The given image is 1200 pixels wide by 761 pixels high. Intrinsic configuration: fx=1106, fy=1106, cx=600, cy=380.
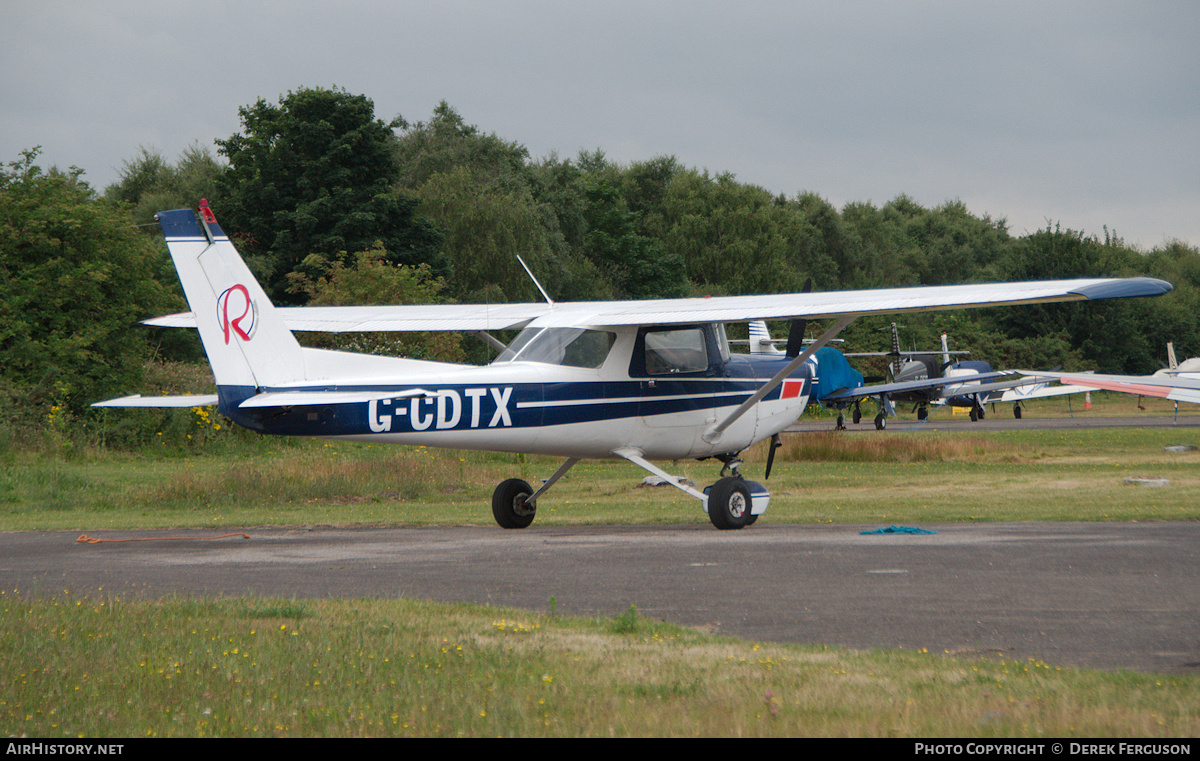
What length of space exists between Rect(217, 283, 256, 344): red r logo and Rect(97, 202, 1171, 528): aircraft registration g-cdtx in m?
0.01

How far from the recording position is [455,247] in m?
59.2

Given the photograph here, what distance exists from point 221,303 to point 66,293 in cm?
1906

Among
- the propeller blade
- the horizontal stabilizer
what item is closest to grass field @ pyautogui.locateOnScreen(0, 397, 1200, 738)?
the horizontal stabilizer

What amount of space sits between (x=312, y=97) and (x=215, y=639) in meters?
50.9

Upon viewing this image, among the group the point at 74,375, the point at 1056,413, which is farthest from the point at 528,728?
the point at 1056,413

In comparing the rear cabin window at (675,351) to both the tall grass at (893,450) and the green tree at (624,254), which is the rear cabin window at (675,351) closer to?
the tall grass at (893,450)

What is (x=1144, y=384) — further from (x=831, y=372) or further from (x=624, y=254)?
(x=624, y=254)

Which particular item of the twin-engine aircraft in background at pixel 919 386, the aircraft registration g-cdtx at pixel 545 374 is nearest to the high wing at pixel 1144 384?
the aircraft registration g-cdtx at pixel 545 374

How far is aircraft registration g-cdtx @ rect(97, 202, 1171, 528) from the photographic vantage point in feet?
36.1

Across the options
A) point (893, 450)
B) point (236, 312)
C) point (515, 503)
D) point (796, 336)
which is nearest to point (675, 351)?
point (796, 336)

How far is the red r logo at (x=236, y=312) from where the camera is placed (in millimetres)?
11008

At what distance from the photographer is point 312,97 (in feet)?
175

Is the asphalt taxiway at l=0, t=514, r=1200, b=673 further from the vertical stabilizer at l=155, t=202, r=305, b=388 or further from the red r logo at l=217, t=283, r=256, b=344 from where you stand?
the red r logo at l=217, t=283, r=256, b=344

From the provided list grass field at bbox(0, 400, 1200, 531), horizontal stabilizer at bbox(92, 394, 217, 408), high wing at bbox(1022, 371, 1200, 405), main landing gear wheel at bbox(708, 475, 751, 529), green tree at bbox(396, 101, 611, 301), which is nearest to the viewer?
horizontal stabilizer at bbox(92, 394, 217, 408)
